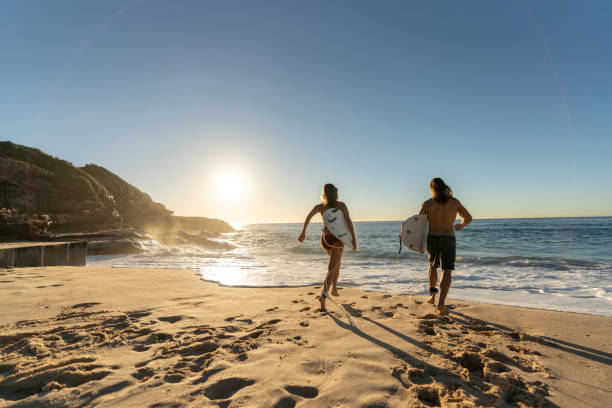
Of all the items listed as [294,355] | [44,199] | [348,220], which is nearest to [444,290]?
[348,220]

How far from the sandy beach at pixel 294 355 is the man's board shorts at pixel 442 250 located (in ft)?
2.44

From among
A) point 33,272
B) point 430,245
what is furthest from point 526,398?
point 33,272

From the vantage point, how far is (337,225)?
471cm

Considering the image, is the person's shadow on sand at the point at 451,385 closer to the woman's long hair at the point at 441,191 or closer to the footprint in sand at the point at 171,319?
the woman's long hair at the point at 441,191

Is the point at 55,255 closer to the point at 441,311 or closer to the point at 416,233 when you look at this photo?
the point at 416,233

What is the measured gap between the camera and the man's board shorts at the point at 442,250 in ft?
14.3

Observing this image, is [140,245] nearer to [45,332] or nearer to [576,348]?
[45,332]

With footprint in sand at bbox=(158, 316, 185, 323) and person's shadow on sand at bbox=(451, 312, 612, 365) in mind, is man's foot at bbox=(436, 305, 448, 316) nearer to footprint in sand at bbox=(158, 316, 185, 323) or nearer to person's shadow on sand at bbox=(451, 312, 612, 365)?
Result: person's shadow on sand at bbox=(451, 312, 612, 365)

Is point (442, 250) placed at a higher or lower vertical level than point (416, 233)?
lower

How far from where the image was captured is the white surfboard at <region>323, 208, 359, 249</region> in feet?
15.4

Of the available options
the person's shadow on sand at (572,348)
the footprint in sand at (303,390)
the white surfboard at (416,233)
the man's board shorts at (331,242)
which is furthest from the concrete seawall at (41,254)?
the person's shadow on sand at (572,348)

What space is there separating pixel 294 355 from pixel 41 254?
1050 centimetres

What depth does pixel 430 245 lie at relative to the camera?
4.55 m

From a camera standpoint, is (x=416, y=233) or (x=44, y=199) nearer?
(x=416, y=233)
